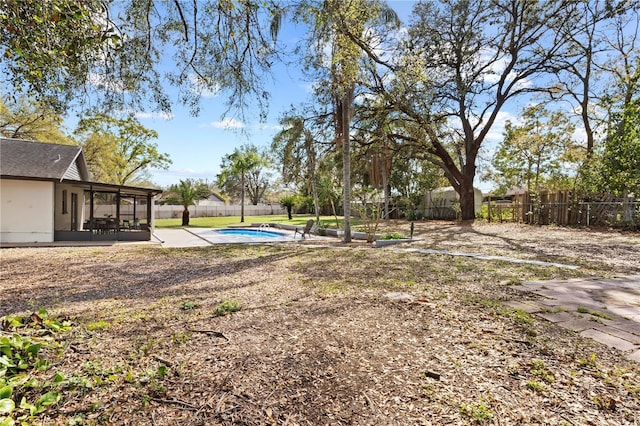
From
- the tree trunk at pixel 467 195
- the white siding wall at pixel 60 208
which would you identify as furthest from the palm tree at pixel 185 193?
the tree trunk at pixel 467 195

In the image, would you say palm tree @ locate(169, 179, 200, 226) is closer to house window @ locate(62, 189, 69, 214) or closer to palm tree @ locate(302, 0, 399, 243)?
house window @ locate(62, 189, 69, 214)

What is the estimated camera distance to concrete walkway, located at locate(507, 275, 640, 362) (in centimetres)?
305

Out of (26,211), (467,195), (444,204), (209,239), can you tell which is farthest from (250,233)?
(444,204)

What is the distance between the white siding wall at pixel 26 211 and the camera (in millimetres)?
11094

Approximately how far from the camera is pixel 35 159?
12.1 metres

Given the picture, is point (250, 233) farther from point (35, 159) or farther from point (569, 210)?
point (569, 210)

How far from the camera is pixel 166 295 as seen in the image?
4871 millimetres

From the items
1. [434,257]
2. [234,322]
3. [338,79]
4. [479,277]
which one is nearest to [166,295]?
[234,322]

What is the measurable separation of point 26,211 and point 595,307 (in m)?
15.3

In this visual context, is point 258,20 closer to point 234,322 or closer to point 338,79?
point 234,322

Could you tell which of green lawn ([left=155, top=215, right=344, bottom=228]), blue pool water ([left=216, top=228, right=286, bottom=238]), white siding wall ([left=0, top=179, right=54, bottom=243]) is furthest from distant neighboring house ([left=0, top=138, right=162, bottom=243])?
green lawn ([left=155, top=215, right=344, bottom=228])

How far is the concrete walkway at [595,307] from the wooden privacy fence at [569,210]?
31.6ft

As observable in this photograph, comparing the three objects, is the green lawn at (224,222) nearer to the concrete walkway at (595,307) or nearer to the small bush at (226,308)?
the concrete walkway at (595,307)

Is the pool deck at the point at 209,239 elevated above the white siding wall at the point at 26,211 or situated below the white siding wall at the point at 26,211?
below
